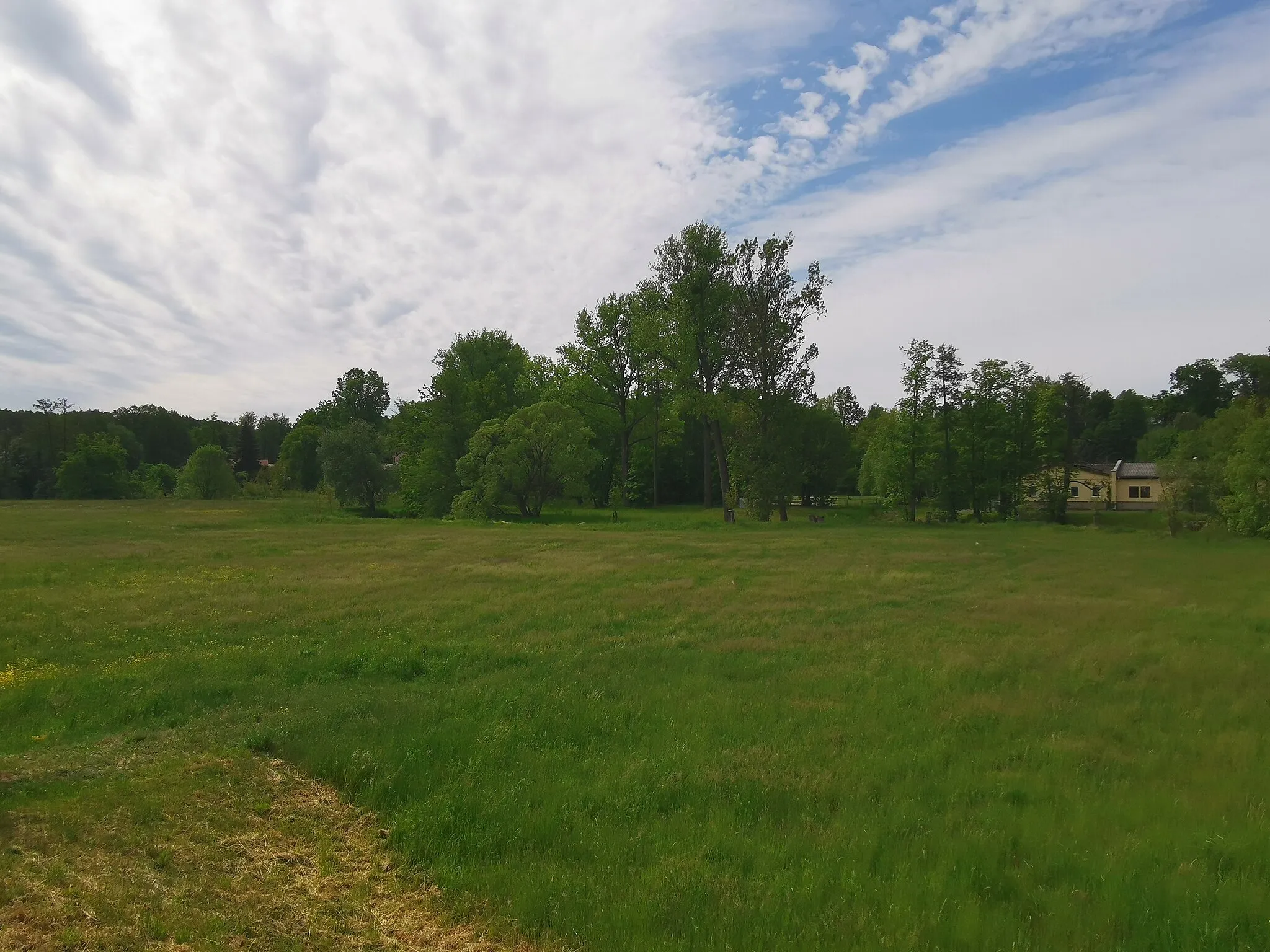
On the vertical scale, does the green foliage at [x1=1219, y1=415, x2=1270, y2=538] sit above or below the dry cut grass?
above

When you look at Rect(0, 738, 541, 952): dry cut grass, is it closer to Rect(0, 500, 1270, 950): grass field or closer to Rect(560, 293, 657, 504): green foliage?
Rect(0, 500, 1270, 950): grass field

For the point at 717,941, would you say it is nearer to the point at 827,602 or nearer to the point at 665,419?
the point at 827,602

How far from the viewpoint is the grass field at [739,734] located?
208 inches

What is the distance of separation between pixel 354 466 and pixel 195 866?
220 feet

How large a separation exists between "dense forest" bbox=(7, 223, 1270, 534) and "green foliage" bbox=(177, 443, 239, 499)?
0.19 m

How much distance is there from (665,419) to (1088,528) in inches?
1556

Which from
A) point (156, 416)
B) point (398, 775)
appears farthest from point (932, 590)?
point (156, 416)

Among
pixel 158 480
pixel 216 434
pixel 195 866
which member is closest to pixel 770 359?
→ pixel 195 866

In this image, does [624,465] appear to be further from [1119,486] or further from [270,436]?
[270,436]

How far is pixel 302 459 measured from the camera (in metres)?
99.7

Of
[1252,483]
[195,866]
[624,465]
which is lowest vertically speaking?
[195,866]

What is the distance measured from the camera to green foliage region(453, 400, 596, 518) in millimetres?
54625

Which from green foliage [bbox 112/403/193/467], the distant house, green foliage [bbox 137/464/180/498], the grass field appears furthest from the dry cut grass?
green foliage [bbox 112/403/193/467]

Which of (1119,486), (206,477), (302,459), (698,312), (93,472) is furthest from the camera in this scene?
(302,459)
